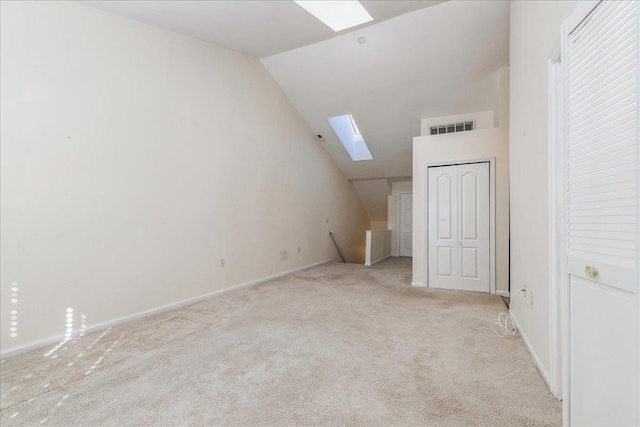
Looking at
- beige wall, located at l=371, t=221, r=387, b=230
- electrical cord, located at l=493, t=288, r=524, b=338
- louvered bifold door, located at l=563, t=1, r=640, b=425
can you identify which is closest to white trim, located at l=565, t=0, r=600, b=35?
louvered bifold door, located at l=563, t=1, r=640, b=425

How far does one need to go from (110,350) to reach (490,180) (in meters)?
4.67

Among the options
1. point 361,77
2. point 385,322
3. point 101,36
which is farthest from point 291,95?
point 385,322

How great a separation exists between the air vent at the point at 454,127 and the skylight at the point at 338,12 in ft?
7.95

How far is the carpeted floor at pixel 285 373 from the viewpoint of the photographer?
150cm

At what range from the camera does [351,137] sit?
6852mm

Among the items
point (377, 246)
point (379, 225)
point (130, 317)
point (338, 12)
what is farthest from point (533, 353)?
point (379, 225)

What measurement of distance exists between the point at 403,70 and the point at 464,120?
1.54m

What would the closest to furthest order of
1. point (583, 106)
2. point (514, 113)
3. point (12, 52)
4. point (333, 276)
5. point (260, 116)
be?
point (583, 106) < point (12, 52) < point (514, 113) < point (260, 116) < point (333, 276)

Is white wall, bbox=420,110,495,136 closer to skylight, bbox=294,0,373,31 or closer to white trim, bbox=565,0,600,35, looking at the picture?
skylight, bbox=294,0,373,31

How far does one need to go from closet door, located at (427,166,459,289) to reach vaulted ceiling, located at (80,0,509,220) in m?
1.41

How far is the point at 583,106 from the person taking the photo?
1.23 metres

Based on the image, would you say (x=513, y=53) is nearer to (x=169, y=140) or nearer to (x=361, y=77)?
(x=361, y=77)

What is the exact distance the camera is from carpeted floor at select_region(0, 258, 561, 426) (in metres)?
1.50

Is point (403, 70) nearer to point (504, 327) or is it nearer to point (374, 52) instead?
point (374, 52)
